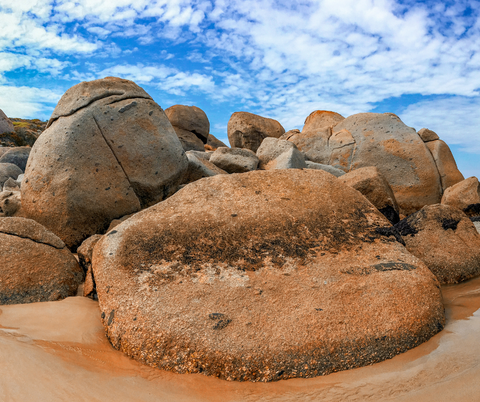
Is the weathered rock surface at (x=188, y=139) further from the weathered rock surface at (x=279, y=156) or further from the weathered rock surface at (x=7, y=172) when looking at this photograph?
the weathered rock surface at (x=279, y=156)

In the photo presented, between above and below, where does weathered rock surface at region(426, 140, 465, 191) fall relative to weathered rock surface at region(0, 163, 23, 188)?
above

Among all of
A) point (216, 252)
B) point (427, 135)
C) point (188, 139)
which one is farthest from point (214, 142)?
point (216, 252)

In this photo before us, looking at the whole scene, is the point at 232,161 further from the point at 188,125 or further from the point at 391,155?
the point at 188,125

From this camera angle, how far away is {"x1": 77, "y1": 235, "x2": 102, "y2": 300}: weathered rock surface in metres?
3.50

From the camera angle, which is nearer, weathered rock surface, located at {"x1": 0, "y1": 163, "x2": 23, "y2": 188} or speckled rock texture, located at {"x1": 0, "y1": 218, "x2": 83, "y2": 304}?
speckled rock texture, located at {"x1": 0, "y1": 218, "x2": 83, "y2": 304}

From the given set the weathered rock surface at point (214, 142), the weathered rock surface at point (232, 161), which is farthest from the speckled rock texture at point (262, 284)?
the weathered rock surface at point (214, 142)

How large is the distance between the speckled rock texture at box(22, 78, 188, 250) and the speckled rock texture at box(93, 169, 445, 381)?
1946 millimetres

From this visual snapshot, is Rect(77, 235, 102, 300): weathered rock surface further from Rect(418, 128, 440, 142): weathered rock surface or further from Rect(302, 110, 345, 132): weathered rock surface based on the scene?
Rect(302, 110, 345, 132): weathered rock surface

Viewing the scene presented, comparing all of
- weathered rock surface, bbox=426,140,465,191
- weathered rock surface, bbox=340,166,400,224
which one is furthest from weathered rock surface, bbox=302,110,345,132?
weathered rock surface, bbox=340,166,400,224

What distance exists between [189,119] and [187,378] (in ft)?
48.0

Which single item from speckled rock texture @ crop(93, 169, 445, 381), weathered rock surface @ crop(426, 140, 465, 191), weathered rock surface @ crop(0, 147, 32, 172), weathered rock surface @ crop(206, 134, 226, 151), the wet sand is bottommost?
the wet sand

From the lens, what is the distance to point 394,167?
965cm

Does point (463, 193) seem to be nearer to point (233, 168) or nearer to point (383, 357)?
point (233, 168)

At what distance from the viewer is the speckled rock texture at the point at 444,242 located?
157 inches
